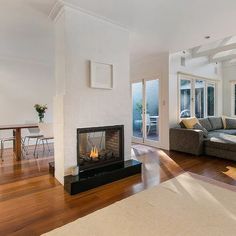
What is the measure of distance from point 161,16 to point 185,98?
314 centimetres

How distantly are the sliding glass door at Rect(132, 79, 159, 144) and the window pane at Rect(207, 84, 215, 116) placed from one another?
7.98 feet

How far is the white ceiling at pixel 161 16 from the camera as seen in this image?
2.72 m

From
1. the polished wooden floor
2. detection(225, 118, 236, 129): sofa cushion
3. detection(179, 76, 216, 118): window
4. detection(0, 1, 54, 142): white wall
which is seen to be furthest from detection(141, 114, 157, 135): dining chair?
detection(0, 1, 54, 142): white wall

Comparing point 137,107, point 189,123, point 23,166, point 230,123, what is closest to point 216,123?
point 230,123

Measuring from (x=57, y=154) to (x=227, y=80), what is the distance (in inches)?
266

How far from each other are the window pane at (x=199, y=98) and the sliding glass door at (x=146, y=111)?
5.20 ft

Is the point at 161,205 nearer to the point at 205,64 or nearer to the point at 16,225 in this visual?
the point at 16,225

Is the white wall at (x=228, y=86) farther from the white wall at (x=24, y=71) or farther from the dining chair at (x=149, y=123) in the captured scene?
the white wall at (x=24, y=71)

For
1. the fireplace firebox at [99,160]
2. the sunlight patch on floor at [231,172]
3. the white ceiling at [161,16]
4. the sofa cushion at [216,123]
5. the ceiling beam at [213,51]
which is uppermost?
the ceiling beam at [213,51]

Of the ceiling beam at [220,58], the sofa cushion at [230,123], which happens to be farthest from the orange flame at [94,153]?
the ceiling beam at [220,58]

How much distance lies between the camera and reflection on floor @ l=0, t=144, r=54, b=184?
324 centimetres

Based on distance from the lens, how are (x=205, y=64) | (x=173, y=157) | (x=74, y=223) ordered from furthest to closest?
1. (x=205, y=64)
2. (x=173, y=157)
3. (x=74, y=223)

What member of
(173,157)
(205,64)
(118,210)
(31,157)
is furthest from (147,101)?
(118,210)

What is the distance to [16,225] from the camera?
191 centimetres
